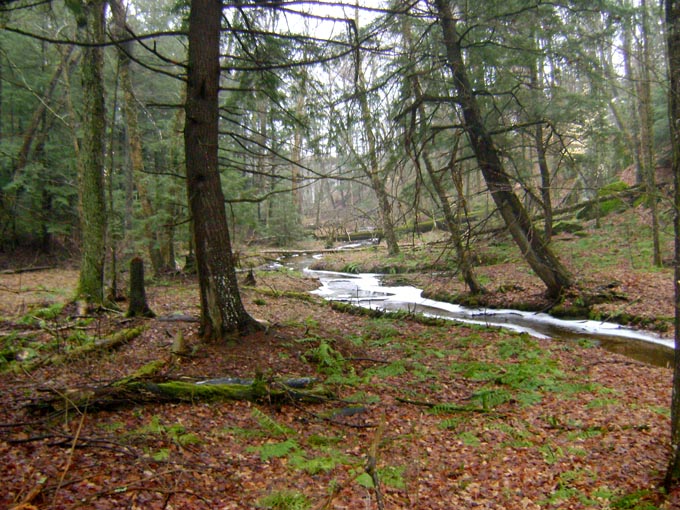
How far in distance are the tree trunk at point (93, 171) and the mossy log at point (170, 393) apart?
14.5 ft

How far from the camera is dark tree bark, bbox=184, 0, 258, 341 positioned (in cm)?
668

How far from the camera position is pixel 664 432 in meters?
4.95

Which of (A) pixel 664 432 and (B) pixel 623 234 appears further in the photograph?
(B) pixel 623 234

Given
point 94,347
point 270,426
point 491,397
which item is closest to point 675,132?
point 491,397

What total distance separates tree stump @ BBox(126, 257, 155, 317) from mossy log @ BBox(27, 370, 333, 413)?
122 inches

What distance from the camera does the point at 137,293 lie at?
28.4 ft

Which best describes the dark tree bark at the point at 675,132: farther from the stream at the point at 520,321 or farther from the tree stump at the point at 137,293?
the tree stump at the point at 137,293

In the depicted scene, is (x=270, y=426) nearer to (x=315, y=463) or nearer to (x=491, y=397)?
(x=315, y=463)

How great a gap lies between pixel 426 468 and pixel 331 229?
102ft

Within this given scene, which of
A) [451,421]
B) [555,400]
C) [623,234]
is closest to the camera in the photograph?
[451,421]

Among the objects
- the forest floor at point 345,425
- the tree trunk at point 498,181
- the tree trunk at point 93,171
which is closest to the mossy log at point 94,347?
the forest floor at point 345,425

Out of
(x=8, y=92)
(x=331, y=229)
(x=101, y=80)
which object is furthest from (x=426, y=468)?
(x=331, y=229)

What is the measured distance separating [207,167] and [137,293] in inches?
134

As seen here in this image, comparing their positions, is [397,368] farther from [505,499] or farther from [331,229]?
[331,229]
